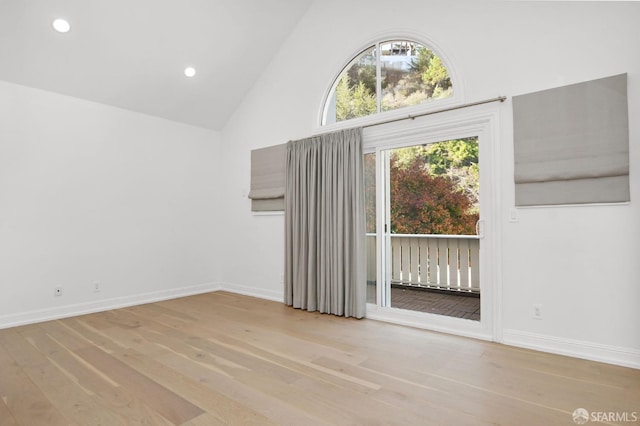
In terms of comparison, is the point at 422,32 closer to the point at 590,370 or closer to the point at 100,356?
the point at 590,370

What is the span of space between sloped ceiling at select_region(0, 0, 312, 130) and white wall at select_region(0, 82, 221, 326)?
253 millimetres

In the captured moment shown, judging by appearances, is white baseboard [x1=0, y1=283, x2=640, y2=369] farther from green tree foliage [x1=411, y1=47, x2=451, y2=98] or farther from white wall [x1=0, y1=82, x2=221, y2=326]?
green tree foliage [x1=411, y1=47, x2=451, y2=98]

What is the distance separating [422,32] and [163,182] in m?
3.81

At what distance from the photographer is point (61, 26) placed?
3.37m

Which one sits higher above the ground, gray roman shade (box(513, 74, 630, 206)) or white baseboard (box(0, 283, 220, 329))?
gray roman shade (box(513, 74, 630, 206))

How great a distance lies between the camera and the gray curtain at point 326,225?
3.81 metres

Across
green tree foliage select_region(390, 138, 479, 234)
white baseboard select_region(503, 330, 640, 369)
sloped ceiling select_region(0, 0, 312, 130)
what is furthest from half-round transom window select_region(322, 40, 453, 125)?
white baseboard select_region(503, 330, 640, 369)

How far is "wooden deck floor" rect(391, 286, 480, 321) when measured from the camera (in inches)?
158

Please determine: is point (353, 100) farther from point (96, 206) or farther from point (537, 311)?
point (96, 206)

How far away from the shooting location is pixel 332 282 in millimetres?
3961

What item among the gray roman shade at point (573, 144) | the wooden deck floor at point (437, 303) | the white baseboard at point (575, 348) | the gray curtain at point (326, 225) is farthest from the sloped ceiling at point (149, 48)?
the white baseboard at point (575, 348)

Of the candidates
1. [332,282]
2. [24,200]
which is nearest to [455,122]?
[332,282]

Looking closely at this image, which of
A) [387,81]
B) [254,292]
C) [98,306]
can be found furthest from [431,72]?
[98,306]

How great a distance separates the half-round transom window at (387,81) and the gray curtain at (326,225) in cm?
39
